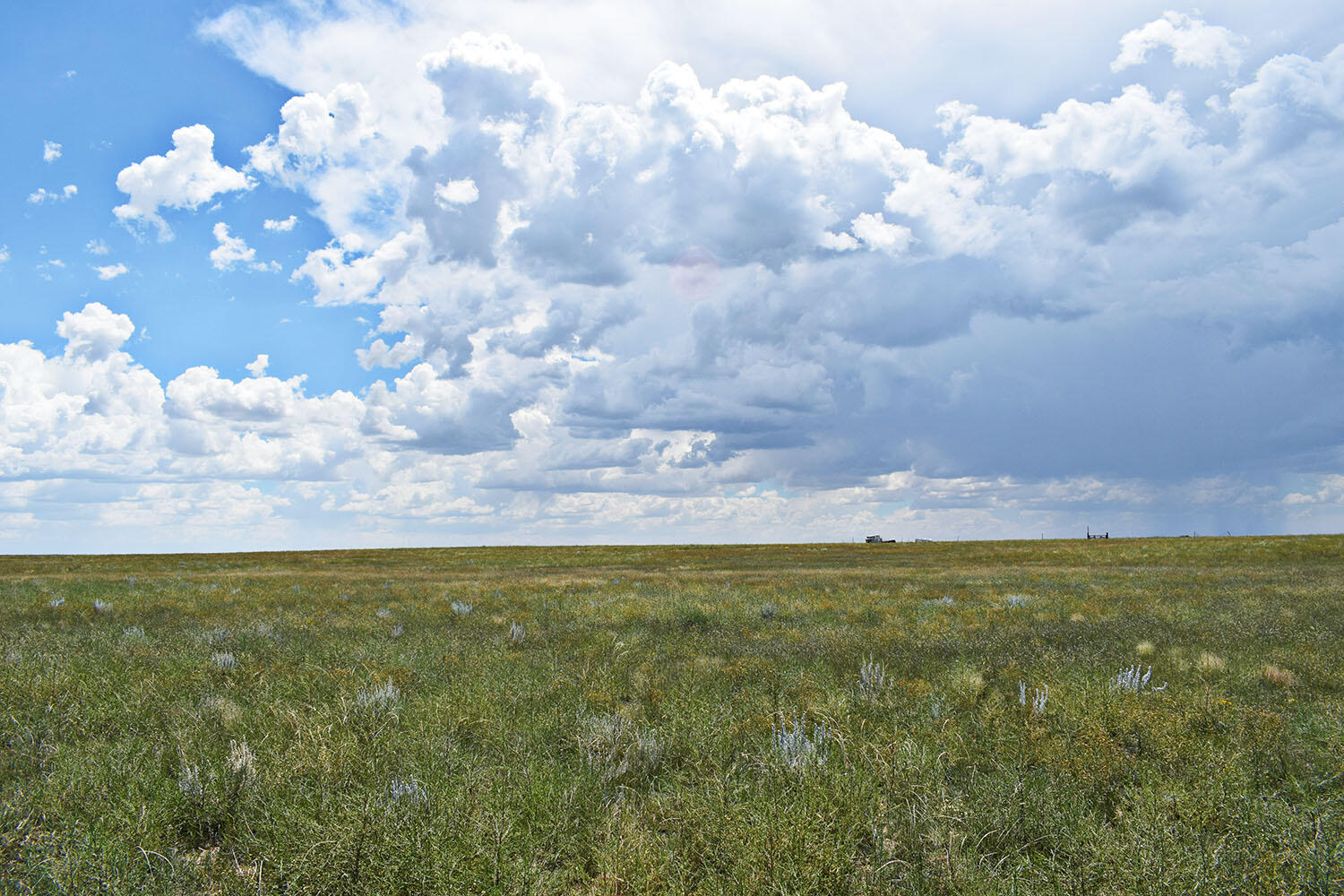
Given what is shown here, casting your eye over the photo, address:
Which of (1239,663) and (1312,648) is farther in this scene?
(1312,648)

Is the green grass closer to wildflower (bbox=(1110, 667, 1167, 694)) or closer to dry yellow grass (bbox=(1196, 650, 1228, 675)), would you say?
dry yellow grass (bbox=(1196, 650, 1228, 675))

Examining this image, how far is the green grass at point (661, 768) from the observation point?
3.05 meters

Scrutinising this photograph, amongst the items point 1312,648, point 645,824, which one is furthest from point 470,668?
point 1312,648

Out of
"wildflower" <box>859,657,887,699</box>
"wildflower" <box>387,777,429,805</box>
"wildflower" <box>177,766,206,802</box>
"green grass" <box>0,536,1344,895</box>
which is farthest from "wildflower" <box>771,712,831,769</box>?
"wildflower" <box>177,766,206,802</box>

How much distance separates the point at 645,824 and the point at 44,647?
10.3m

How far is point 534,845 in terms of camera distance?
3398mm

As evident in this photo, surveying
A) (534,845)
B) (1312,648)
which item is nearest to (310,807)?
(534,845)

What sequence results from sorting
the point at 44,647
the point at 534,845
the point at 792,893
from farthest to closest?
the point at 44,647 → the point at 534,845 → the point at 792,893

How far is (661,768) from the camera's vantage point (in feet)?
15.4

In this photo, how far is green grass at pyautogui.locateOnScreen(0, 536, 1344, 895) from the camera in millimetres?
3051

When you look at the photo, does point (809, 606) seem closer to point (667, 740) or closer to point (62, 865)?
point (667, 740)

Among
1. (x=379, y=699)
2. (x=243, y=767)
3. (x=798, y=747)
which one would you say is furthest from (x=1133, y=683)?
(x=243, y=767)

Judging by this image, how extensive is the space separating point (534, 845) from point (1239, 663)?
9194 millimetres

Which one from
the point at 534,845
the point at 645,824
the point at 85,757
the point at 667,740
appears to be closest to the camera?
the point at 534,845
